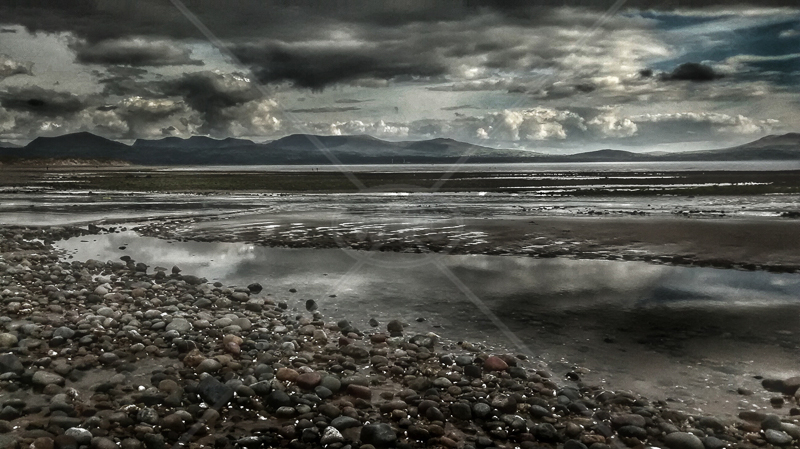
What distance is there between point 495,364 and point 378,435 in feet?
8.20

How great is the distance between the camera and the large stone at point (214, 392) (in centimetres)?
655

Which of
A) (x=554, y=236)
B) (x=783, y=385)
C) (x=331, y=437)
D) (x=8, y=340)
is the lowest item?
(x=331, y=437)

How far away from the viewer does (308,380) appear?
23.0 feet

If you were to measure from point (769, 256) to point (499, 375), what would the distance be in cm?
1462

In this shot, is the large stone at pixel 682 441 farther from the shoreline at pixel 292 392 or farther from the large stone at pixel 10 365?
the large stone at pixel 10 365

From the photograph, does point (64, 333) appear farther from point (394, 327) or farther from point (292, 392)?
point (394, 327)

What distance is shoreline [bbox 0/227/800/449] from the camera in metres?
5.78

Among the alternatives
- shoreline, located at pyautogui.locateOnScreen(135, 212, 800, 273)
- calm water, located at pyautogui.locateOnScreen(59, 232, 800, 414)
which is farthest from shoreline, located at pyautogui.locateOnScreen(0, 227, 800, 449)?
shoreline, located at pyautogui.locateOnScreen(135, 212, 800, 273)

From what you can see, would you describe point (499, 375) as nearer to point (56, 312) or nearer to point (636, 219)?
point (56, 312)

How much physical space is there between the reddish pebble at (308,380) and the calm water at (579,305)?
2943mm

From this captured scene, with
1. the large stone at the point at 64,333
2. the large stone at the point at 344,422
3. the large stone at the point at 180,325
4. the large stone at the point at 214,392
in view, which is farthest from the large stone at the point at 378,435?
the large stone at the point at 64,333

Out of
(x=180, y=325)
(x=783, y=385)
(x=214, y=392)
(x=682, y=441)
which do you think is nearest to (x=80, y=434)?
(x=214, y=392)

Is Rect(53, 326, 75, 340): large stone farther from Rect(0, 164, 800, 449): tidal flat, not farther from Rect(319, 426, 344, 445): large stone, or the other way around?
Rect(319, 426, 344, 445): large stone

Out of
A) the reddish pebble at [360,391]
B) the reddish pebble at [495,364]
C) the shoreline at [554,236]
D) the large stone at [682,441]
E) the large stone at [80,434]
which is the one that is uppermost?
the shoreline at [554,236]
